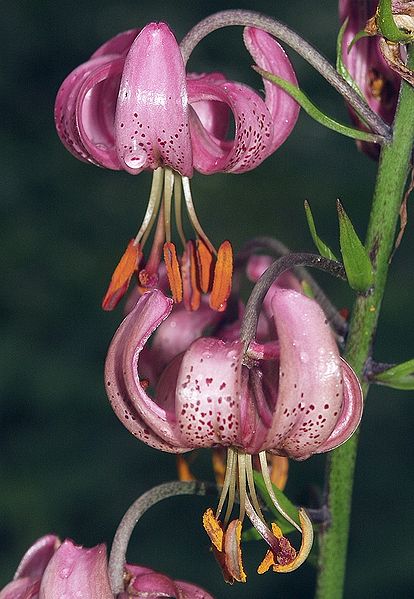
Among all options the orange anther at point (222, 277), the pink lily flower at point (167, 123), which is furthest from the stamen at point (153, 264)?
the orange anther at point (222, 277)

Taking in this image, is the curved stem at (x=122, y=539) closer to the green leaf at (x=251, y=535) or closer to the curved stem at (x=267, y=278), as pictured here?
the green leaf at (x=251, y=535)

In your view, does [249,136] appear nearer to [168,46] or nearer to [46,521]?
[168,46]

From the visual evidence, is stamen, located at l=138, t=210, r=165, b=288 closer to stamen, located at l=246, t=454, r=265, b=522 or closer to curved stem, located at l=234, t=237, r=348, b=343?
curved stem, located at l=234, t=237, r=348, b=343

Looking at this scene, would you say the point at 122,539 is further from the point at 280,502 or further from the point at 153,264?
the point at 153,264

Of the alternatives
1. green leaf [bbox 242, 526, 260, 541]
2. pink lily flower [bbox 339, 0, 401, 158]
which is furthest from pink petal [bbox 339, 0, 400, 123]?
green leaf [bbox 242, 526, 260, 541]

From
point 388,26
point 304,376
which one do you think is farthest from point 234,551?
point 388,26

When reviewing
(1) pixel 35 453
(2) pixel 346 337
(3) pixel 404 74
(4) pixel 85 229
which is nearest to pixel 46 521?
(1) pixel 35 453
